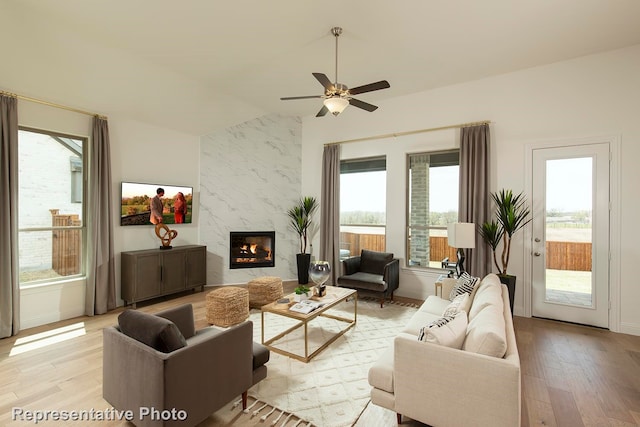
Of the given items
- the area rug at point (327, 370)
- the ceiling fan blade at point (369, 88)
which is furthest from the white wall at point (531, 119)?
the ceiling fan blade at point (369, 88)

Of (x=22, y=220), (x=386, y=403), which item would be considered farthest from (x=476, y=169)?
(x=22, y=220)

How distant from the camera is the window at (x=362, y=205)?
5676 millimetres

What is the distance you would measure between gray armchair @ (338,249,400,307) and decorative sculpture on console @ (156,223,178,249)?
2983 mm

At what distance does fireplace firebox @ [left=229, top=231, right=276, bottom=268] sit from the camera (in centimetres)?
601

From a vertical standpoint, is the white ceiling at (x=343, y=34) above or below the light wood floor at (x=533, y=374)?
above

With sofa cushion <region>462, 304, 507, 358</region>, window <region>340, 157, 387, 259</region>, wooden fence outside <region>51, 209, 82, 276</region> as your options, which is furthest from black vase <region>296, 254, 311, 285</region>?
sofa cushion <region>462, 304, 507, 358</region>

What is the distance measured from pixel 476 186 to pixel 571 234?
1.37 metres

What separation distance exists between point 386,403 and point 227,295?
2484 millimetres

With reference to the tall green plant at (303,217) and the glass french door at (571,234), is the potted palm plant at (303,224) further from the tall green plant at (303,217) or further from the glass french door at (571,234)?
the glass french door at (571,234)

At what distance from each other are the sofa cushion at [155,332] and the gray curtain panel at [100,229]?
117 inches

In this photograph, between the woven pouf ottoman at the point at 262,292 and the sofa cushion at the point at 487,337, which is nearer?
the sofa cushion at the point at 487,337

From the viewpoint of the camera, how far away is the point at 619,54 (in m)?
3.79

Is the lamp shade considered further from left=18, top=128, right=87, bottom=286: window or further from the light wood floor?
left=18, top=128, right=87, bottom=286: window

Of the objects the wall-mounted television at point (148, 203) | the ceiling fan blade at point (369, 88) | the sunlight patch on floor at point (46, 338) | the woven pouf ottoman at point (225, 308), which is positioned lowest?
the sunlight patch on floor at point (46, 338)
